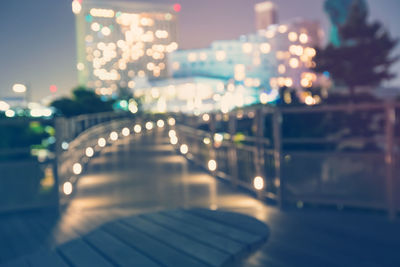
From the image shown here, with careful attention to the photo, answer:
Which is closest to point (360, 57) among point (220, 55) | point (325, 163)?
point (325, 163)

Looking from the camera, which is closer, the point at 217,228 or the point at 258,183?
the point at 217,228

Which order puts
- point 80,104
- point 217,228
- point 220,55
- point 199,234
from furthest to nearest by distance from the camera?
point 220,55 < point 80,104 < point 217,228 < point 199,234

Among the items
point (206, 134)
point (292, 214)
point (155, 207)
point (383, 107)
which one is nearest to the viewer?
point (383, 107)

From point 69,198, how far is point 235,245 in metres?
4.62

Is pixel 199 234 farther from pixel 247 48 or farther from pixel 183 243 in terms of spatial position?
pixel 247 48

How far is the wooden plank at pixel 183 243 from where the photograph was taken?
12.7 ft

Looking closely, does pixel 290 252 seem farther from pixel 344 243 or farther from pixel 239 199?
pixel 239 199

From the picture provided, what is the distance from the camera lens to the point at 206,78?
10706 cm

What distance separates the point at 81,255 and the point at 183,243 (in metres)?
0.98

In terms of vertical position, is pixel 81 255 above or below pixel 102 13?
below

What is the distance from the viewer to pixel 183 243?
4.29m

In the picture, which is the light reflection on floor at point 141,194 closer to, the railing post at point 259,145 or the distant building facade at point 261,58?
the railing post at point 259,145

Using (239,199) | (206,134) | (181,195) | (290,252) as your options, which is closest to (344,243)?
(290,252)

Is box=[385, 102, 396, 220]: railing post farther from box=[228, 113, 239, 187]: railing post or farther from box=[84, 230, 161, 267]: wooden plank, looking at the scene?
box=[84, 230, 161, 267]: wooden plank
